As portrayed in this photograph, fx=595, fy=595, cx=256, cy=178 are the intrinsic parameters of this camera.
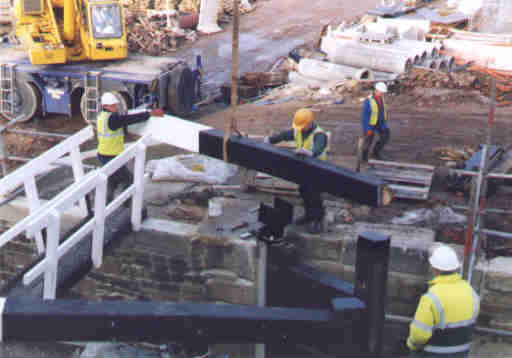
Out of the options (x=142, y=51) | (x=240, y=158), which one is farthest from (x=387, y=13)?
(x=240, y=158)

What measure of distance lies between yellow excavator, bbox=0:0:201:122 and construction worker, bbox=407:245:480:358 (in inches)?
402

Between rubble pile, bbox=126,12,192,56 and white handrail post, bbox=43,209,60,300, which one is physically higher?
rubble pile, bbox=126,12,192,56

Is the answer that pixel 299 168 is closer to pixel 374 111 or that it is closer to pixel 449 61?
pixel 374 111

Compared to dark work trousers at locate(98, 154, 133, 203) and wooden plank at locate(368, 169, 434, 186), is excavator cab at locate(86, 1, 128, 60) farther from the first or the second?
wooden plank at locate(368, 169, 434, 186)

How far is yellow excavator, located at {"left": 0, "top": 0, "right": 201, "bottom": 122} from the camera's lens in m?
14.1

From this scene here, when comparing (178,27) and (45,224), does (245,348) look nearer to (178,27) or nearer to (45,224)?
(45,224)

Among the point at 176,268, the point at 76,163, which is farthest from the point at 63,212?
the point at 176,268

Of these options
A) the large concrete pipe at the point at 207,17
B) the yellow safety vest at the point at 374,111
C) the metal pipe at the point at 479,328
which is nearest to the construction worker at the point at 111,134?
the metal pipe at the point at 479,328

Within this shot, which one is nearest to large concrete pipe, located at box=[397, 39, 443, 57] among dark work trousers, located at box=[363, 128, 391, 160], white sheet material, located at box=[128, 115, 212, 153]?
dark work trousers, located at box=[363, 128, 391, 160]

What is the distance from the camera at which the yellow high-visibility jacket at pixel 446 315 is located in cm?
484

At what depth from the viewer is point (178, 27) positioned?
79.3ft

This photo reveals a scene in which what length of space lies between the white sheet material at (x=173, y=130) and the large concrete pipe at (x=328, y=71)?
10.3 m

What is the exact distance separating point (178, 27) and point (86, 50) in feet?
31.6

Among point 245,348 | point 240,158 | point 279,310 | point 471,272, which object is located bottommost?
point 245,348
